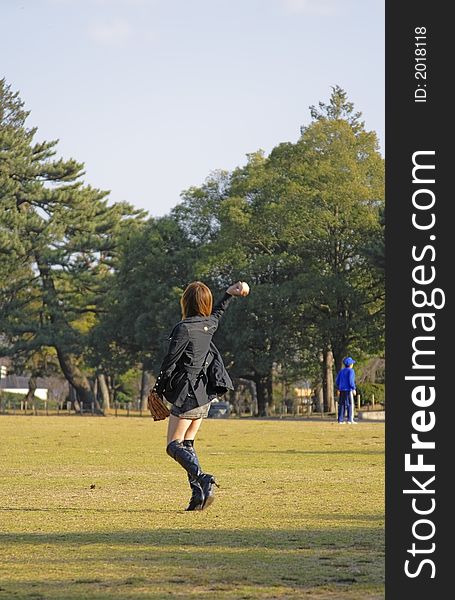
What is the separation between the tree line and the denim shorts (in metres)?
38.3

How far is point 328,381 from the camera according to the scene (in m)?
65.6

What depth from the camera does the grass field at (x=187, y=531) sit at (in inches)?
299

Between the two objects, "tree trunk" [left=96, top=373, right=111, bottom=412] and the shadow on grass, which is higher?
"tree trunk" [left=96, top=373, right=111, bottom=412]

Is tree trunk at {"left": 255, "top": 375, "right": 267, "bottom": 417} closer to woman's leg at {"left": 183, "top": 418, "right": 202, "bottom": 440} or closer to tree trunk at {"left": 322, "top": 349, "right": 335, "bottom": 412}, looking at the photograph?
tree trunk at {"left": 322, "top": 349, "right": 335, "bottom": 412}

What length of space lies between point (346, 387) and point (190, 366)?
81.8ft

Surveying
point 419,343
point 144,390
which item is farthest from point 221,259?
point 419,343

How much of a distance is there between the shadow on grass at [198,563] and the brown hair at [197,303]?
2270 mm

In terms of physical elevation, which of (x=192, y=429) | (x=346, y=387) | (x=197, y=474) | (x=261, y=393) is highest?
(x=261, y=393)

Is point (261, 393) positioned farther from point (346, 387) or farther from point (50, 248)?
point (346, 387)

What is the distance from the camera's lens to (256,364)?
6544 centimetres

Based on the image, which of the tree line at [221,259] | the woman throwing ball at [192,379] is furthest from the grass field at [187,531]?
the tree line at [221,259]

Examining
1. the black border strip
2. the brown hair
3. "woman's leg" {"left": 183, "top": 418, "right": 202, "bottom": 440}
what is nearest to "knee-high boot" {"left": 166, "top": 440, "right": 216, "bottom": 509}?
"woman's leg" {"left": 183, "top": 418, "right": 202, "bottom": 440}

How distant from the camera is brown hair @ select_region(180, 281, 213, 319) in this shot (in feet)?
38.9

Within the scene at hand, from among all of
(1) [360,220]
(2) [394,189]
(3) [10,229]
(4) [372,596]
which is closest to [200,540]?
(4) [372,596]
